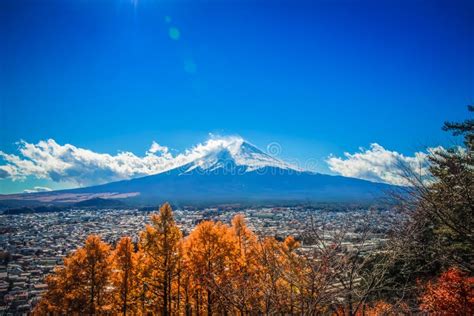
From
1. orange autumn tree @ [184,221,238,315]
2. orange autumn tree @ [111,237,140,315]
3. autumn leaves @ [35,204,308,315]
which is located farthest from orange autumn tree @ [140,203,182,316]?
orange autumn tree @ [111,237,140,315]

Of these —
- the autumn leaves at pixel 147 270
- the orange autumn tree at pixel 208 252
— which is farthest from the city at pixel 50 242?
the autumn leaves at pixel 147 270

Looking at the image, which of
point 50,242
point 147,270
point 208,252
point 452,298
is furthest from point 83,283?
point 50,242

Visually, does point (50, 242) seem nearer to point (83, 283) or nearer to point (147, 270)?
point (83, 283)

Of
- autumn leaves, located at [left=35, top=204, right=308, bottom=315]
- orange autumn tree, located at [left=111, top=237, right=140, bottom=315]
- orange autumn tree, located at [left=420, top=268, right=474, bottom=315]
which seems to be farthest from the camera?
orange autumn tree, located at [left=111, top=237, right=140, bottom=315]

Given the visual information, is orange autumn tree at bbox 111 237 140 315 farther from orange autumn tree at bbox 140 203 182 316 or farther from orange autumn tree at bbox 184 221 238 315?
orange autumn tree at bbox 184 221 238 315

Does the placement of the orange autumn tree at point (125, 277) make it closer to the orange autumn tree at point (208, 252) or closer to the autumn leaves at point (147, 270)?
the autumn leaves at point (147, 270)

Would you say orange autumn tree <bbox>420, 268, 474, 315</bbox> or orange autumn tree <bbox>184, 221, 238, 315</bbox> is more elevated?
orange autumn tree <bbox>184, 221, 238, 315</bbox>
